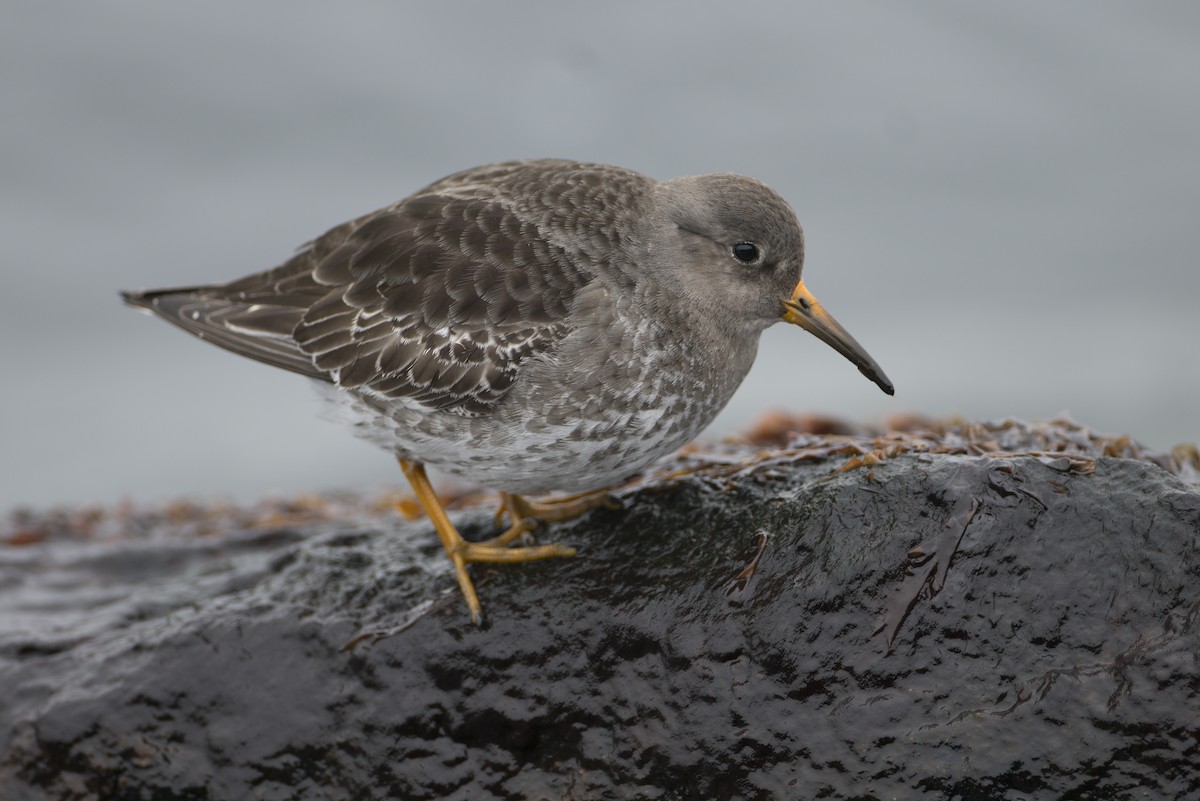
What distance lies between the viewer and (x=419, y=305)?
573 centimetres

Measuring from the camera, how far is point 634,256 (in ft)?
18.4

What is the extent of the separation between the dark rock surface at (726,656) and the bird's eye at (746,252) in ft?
3.28

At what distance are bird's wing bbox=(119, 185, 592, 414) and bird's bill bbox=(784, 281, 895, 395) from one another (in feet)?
3.64

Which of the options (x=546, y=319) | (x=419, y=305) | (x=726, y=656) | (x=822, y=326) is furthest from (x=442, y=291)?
(x=726, y=656)

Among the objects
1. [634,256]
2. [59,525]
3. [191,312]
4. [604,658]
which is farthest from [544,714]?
[59,525]

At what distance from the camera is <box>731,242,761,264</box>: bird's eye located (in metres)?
5.60

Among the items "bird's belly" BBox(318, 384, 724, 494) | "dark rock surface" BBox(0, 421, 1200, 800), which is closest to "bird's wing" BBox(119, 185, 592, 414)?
"bird's belly" BBox(318, 384, 724, 494)

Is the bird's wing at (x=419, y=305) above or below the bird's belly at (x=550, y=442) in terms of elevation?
above

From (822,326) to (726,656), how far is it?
198cm

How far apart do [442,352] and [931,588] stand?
8.72ft

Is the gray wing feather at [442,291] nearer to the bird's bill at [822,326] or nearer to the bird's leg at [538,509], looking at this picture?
the bird's leg at [538,509]

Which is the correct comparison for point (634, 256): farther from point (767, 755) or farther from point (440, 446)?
point (767, 755)

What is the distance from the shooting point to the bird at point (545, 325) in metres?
5.32

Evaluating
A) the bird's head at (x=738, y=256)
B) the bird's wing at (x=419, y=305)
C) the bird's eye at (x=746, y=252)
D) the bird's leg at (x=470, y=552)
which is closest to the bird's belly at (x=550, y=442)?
the bird's wing at (x=419, y=305)
